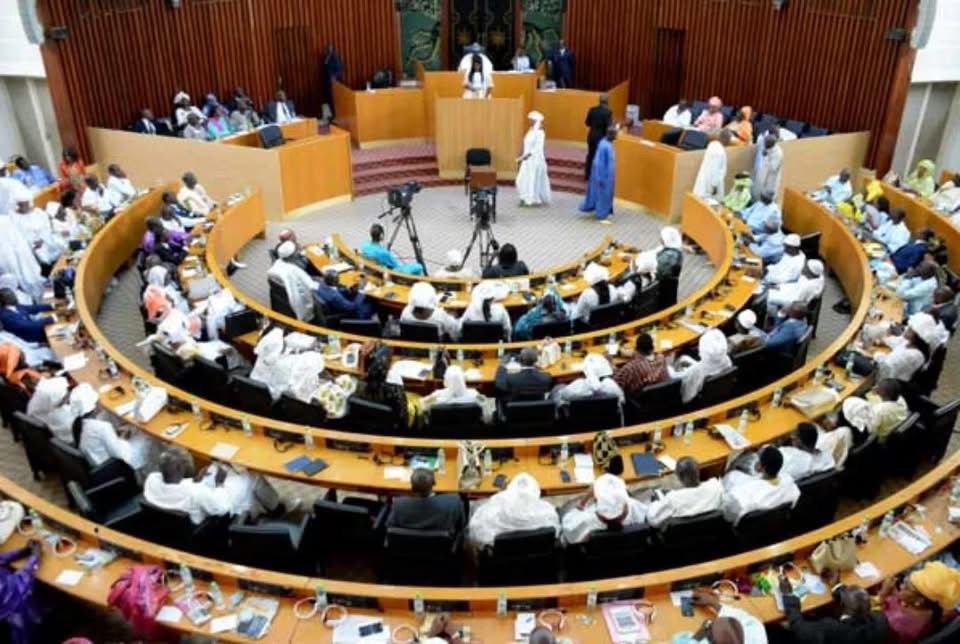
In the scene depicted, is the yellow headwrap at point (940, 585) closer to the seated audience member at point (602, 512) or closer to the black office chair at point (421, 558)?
the seated audience member at point (602, 512)

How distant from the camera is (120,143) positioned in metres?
14.5

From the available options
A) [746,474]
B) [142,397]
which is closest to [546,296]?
[746,474]

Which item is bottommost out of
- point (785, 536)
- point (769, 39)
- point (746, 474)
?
point (785, 536)

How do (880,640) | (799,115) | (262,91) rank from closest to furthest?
(880,640), (799,115), (262,91)

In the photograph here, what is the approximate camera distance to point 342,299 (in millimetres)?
9992

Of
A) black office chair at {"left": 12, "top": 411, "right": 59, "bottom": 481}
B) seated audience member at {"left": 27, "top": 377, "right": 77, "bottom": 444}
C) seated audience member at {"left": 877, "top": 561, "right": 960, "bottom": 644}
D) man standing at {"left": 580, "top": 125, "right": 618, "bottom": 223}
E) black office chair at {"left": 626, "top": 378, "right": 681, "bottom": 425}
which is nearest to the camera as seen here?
seated audience member at {"left": 877, "top": 561, "right": 960, "bottom": 644}

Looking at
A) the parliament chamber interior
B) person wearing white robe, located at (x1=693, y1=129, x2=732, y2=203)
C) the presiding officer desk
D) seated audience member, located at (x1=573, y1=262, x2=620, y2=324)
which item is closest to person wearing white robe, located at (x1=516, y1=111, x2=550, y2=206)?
the parliament chamber interior

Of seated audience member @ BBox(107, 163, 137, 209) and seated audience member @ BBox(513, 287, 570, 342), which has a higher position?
seated audience member @ BBox(107, 163, 137, 209)

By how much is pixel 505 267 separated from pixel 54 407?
5.46 meters

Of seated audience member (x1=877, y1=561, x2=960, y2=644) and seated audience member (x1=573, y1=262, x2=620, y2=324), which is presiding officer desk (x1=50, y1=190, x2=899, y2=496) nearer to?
seated audience member (x1=877, y1=561, x2=960, y2=644)

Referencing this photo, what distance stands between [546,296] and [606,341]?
2.87 ft

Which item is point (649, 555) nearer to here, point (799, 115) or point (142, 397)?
point (142, 397)

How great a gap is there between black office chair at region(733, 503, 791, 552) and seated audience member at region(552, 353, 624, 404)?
1.85 metres

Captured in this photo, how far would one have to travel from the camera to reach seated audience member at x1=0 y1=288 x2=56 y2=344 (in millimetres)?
9133
